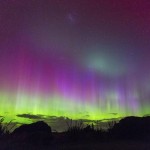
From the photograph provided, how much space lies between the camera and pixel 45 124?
1688 cm

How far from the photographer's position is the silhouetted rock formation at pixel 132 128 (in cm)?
1621

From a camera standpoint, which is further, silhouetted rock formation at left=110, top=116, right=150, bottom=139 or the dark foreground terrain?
silhouetted rock formation at left=110, top=116, right=150, bottom=139

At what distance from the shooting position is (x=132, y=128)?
55.0ft

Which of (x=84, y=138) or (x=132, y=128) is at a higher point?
(x=132, y=128)

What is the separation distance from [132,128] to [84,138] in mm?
3732

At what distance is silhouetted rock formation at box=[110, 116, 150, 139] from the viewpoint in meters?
16.2

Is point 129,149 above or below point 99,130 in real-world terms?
below

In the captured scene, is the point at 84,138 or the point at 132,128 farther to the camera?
the point at 132,128

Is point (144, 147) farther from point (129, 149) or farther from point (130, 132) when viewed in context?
point (130, 132)

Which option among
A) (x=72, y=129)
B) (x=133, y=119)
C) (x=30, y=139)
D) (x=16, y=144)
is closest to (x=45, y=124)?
(x=72, y=129)

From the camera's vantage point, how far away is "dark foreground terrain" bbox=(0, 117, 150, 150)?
12478 mm

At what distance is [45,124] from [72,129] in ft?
6.65

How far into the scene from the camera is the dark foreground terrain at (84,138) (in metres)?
12.5

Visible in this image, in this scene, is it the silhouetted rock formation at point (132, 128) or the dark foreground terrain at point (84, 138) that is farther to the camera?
the silhouetted rock formation at point (132, 128)
